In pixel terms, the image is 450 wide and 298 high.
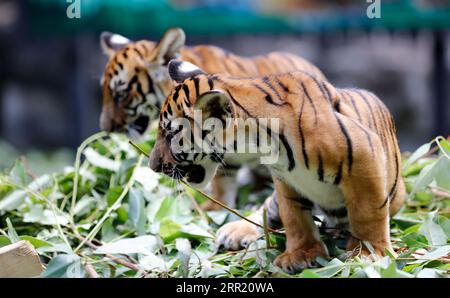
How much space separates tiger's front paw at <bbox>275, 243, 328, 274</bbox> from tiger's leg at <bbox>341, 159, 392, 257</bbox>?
0.37 ft

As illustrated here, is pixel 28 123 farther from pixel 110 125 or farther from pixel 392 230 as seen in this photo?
pixel 392 230

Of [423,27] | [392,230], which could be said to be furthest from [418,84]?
[392,230]

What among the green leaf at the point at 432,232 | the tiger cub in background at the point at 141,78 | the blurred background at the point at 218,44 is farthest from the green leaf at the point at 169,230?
the blurred background at the point at 218,44

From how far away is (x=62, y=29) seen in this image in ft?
23.9

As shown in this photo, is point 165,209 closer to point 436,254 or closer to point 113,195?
point 113,195

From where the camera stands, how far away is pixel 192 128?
2.23 meters

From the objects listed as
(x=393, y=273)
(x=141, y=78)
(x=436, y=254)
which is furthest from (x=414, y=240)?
(x=141, y=78)

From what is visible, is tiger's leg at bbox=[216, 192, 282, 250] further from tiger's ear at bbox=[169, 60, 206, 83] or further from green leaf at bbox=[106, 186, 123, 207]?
tiger's ear at bbox=[169, 60, 206, 83]

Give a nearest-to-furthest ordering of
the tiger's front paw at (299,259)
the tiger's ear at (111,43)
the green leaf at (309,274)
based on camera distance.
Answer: the green leaf at (309,274) < the tiger's front paw at (299,259) < the tiger's ear at (111,43)

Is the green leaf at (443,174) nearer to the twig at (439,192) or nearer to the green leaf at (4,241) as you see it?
the twig at (439,192)

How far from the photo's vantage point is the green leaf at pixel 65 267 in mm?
2148

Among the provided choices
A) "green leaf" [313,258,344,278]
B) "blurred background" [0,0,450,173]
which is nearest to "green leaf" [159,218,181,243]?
"green leaf" [313,258,344,278]

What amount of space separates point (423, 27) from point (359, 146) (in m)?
4.66

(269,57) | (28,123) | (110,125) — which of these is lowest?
(28,123)
